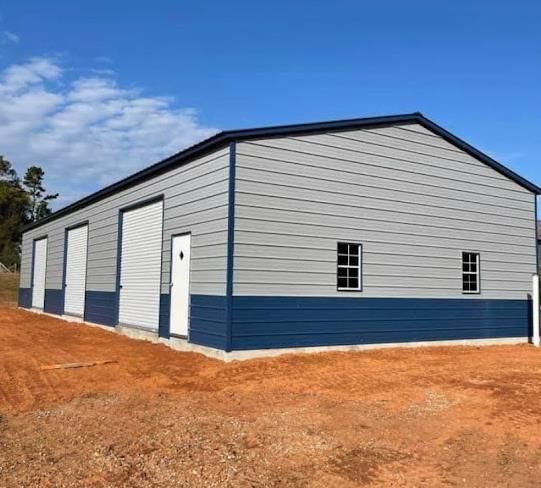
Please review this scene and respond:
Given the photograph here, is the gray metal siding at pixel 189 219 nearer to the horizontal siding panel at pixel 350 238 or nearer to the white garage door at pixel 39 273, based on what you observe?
the horizontal siding panel at pixel 350 238

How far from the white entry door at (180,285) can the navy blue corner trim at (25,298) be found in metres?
19.5

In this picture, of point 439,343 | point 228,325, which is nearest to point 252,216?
point 228,325

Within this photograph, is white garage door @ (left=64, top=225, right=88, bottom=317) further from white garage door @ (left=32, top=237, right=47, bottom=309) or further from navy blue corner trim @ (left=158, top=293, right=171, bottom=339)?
navy blue corner trim @ (left=158, top=293, right=171, bottom=339)

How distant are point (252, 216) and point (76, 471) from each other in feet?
24.8

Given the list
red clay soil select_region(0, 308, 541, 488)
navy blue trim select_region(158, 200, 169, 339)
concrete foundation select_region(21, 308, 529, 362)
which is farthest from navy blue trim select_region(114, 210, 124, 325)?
red clay soil select_region(0, 308, 541, 488)

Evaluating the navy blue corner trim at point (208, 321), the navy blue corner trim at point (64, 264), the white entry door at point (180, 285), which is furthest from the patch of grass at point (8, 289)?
the navy blue corner trim at point (208, 321)

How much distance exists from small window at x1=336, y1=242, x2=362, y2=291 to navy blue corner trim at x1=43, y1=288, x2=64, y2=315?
15428 millimetres

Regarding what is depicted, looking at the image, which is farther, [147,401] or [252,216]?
[252,216]

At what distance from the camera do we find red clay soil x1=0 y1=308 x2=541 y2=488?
5750mm

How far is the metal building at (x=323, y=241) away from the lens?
1259 centimetres

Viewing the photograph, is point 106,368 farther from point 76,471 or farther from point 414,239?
point 414,239

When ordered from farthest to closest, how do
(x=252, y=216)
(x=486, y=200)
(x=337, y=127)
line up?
(x=486, y=200)
(x=337, y=127)
(x=252, y=216)

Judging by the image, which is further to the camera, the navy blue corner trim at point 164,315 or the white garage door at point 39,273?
the white garage door at point 39,273

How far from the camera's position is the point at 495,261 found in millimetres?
17359
